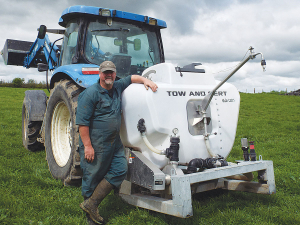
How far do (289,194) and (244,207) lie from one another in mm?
953

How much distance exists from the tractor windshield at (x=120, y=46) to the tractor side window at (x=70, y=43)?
1.06 feet

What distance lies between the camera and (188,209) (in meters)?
2.67

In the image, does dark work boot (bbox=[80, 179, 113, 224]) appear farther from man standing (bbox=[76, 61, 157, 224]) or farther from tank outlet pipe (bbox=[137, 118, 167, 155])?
tank outlet pipe (bbox=[137, 118, 167, 155])

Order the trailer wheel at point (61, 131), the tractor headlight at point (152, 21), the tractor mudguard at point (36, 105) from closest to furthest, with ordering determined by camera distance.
A: the trailer wheel at point (61, 131) < the tractor headlight at point (152, 21) < the tractor mudguard at point (36, 105)

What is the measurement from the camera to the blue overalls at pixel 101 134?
303 centimetres

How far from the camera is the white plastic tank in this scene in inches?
121

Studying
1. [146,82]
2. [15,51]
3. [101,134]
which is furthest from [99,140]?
[15,51]

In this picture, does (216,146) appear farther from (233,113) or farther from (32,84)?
(32,84)

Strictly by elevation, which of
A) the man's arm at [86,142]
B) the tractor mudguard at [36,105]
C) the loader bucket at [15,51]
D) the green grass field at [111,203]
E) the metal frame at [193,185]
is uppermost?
the loader bucket at [15,51]

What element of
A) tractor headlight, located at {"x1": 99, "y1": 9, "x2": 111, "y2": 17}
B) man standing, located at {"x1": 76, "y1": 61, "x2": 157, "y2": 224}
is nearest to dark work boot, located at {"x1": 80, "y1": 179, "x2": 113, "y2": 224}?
man standing, located at {"x1": 76, "y1": 61, "x2": 157, "y2": 224}

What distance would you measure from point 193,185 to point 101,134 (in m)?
1.14

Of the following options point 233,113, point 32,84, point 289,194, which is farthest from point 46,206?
point 32,84

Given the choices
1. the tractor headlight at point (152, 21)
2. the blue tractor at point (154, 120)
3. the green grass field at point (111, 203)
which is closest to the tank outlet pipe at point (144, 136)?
the blue tractor at point (154, 120)

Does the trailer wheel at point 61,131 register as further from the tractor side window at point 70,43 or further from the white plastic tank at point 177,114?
the white plastic tank at point 177,114
